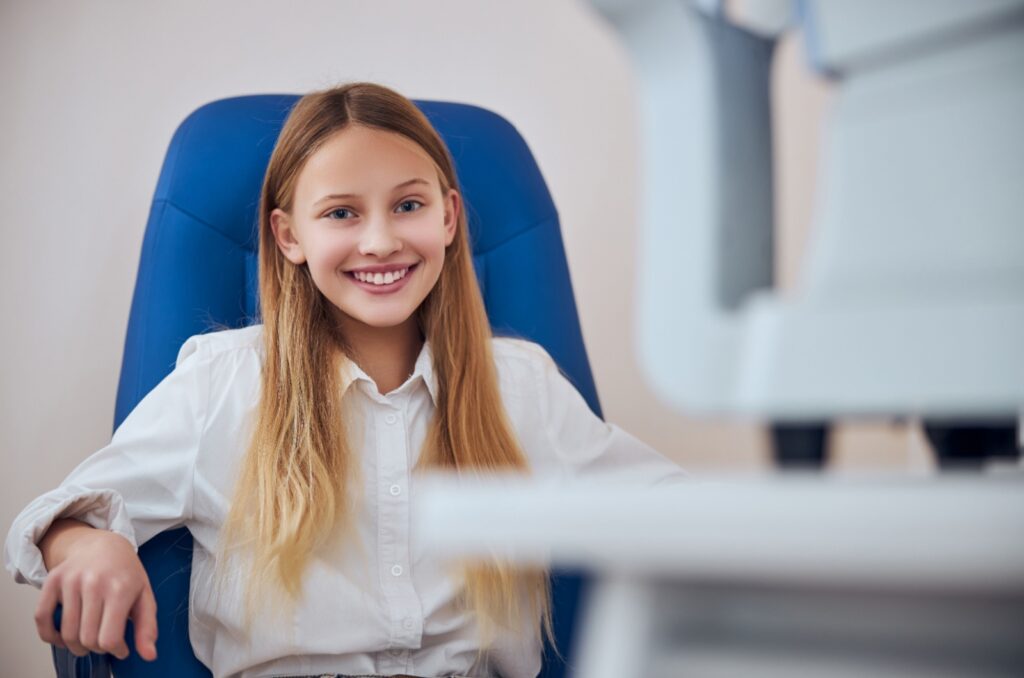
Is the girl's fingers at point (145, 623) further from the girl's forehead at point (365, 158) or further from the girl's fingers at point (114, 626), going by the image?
the girl's forehead at point (365, 158)

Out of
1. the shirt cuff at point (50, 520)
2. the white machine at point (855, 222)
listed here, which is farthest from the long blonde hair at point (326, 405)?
the white machine at point (855, 222)

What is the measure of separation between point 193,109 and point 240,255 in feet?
1.70

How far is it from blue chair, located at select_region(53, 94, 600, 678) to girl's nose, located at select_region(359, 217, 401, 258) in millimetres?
162

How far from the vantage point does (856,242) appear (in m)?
0.46

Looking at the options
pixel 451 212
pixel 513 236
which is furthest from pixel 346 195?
pixel 513 236

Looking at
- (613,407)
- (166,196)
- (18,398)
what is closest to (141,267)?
(166,196)

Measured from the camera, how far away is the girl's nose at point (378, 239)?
1.21 m

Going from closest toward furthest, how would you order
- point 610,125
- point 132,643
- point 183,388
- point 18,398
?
point 132,643 → point 183,388 → point 18,398 → point 610,125

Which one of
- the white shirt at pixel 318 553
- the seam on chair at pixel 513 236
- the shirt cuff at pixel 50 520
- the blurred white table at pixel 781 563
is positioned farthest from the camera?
the seam on chair at pixel 513 236

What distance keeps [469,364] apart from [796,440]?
2.66 feet

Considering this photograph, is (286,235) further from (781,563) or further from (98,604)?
(781,563)

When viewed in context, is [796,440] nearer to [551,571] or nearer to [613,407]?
[551,571]

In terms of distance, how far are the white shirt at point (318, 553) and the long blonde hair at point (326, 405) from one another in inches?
0.9

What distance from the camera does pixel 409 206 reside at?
4.17 ft
